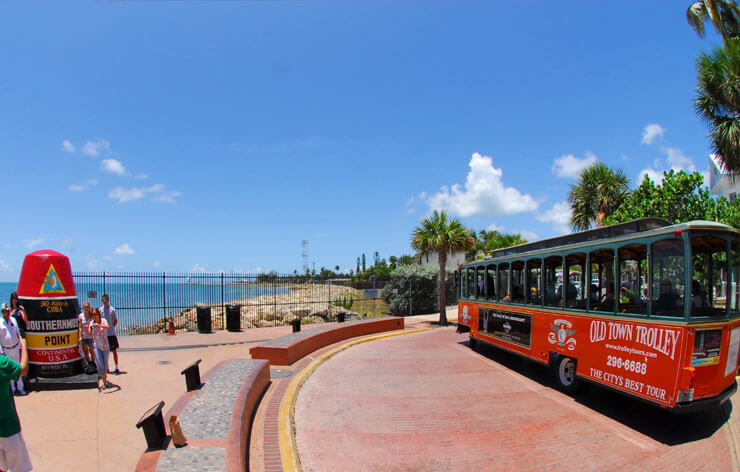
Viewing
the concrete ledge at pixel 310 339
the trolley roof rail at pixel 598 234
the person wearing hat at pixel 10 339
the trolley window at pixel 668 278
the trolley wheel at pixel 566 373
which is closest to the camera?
the trolley window at pixel 668 278

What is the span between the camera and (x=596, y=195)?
2564 cm

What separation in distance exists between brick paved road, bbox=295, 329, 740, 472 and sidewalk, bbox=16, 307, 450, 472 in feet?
8.33

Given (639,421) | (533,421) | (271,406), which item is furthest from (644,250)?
(271,406)

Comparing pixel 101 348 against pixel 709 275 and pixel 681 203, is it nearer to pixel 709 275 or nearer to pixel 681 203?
pixel 709 275

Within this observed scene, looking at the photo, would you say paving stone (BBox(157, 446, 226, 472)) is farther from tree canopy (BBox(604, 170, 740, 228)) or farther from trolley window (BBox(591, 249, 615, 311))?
tree canopy (BBox(604, 170, 740, 228))

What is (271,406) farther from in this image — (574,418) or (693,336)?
(693,336)

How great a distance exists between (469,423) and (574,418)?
1.96 metres

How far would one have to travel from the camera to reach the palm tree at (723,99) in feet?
37.2

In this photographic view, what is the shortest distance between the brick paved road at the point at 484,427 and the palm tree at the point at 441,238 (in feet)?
40.1

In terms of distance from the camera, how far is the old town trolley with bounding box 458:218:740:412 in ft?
21.2

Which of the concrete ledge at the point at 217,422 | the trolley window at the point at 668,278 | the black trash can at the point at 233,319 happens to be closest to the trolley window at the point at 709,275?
the trolley window at the point at 668,278

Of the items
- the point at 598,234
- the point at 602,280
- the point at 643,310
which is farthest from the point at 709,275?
the point at 598,234

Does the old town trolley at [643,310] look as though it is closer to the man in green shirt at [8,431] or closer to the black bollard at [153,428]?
the black bollard at [153,428]

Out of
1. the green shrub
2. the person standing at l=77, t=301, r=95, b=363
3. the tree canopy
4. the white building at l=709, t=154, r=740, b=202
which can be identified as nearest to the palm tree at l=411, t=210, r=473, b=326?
the green shrub
